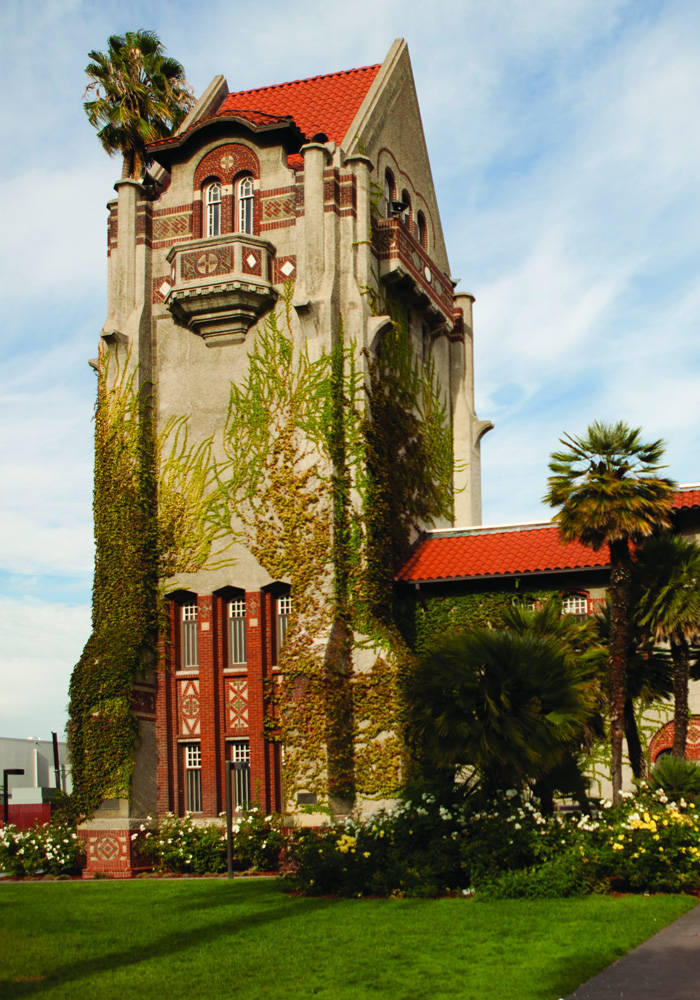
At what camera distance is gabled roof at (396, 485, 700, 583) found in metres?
29.6

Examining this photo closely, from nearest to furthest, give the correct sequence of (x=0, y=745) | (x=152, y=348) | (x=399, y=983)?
(x=399, y=983), (x=152, y=348), (x=0, y=745)

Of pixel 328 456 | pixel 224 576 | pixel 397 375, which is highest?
pixel 397 375

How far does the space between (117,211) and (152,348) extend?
444 cm

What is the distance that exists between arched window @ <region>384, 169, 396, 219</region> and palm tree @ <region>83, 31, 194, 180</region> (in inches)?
308

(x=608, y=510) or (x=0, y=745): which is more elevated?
(x=608, y=510)

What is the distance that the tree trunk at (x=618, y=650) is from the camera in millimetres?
21516

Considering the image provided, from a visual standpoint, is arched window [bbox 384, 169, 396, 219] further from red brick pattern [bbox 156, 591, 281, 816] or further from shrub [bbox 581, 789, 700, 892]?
shrub [bbox 581, 789, 700, 892]

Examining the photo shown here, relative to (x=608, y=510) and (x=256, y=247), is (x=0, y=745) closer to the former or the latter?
(x=256, y=247)

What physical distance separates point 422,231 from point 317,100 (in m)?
5.55

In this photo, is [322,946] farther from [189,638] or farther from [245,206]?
[245,206]

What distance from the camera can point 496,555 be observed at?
1227 inches

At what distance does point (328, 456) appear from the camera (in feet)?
99.4

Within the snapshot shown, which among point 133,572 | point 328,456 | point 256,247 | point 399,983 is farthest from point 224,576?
point 399,983

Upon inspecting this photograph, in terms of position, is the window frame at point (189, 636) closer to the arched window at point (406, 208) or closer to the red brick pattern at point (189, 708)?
the red brick pattern at point (189, 708)
